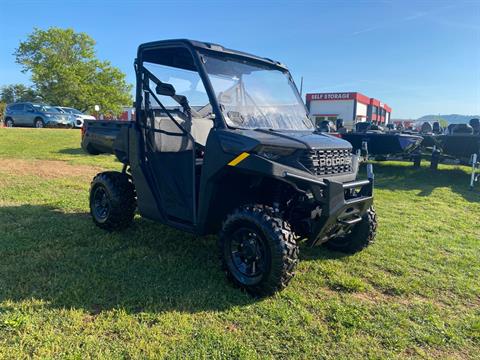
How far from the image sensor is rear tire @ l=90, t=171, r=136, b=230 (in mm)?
4738

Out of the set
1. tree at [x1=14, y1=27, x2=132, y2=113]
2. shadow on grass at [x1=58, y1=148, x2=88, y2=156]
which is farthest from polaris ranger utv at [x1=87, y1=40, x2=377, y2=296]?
tree at [x1=14, y1=27, x2=132, y2=113]

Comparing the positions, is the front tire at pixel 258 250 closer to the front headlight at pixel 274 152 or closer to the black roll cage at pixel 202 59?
the front headlight at pixel 274 152

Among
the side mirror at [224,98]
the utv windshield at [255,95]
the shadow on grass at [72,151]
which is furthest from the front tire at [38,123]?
the side mirror at [224,98]

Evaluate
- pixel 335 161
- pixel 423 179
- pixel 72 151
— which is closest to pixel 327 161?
pixel 335 161

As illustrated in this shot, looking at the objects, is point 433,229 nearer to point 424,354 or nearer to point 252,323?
point 424,354

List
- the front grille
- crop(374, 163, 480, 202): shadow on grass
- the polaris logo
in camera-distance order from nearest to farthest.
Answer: the front grille < the polaris logo < crop(374, 163, 480, 202): shadow on grass

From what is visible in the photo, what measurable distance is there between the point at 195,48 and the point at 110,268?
229 cm

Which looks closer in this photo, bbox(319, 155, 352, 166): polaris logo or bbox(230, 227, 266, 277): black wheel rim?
bbox(230, 227, 266, 277): black wheel rim

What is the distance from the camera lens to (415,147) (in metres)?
11.6

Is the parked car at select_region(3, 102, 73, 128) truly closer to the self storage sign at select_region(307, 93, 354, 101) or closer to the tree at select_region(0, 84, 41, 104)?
the tree at select_region(0, 84, 41, 104)

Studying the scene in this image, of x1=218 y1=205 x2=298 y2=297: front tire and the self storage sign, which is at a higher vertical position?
the self storage sign

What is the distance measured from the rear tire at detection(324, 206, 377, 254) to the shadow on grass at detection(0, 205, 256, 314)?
1.55 metres

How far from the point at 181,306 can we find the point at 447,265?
3.11m

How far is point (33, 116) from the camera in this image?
20594 millimetres
